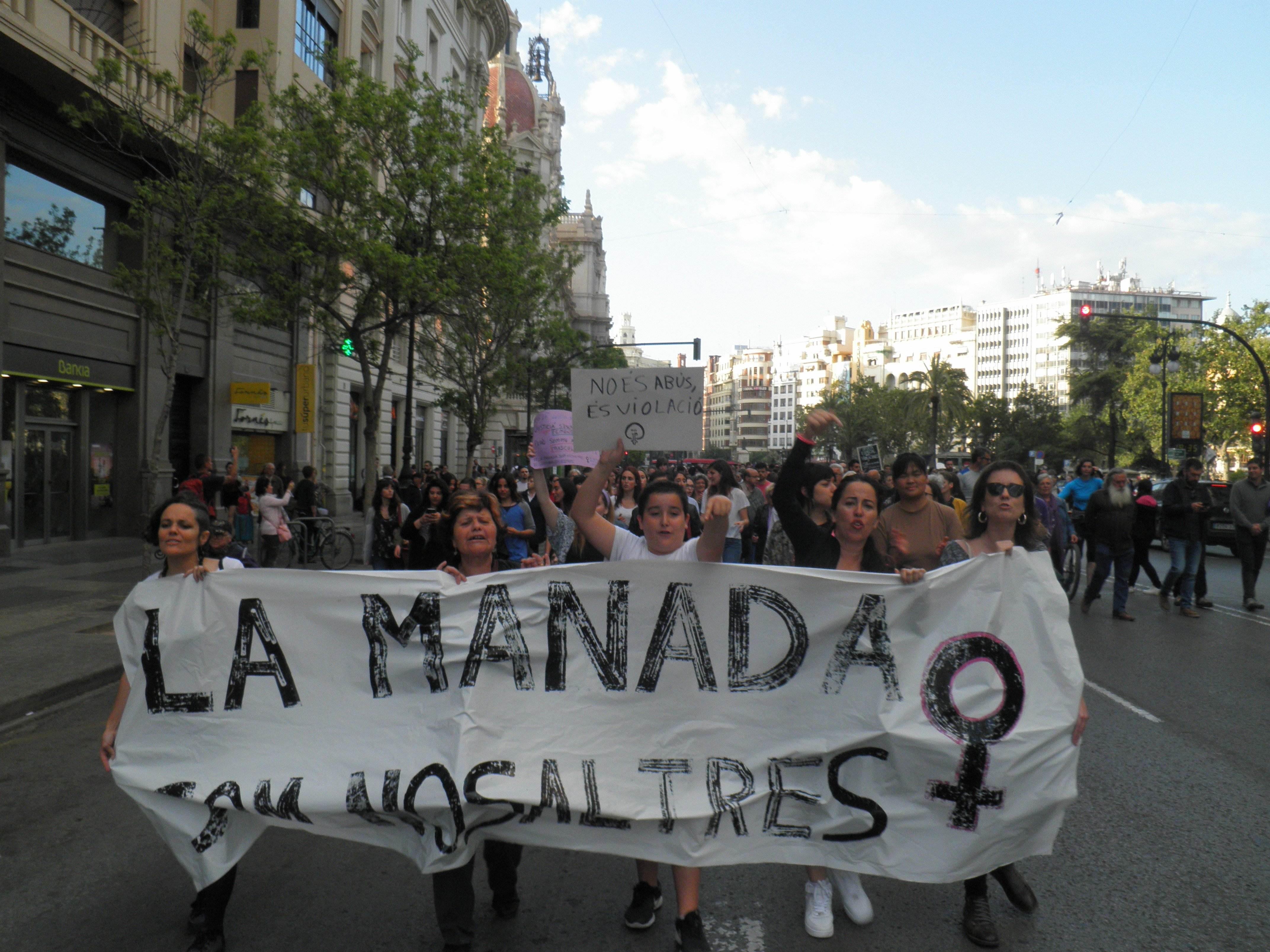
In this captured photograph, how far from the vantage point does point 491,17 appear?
47.5m

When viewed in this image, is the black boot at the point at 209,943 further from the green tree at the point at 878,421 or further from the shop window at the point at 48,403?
the green tree at the point at 878,421

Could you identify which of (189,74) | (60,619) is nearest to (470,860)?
(60,619)

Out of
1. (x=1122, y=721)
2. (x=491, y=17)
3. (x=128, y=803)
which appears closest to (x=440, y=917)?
(x=128, y=803)

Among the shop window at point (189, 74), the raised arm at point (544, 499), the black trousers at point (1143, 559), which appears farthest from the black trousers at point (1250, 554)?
the shop window at point (189, 74)

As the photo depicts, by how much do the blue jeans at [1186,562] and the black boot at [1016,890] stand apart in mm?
9261

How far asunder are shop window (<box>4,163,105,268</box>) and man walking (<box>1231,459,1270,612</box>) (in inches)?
708

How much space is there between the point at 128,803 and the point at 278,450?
74.6 ft

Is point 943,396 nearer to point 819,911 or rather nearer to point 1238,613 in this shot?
point 1238,613

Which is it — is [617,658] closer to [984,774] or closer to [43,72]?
[984,774]

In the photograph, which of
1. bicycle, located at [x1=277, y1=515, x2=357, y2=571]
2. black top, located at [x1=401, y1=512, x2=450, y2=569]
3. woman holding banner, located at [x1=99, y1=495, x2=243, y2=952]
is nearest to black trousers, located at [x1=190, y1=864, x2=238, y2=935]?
woman holding banner, located at [x1=99, y1=495, x2=243, y2=952]

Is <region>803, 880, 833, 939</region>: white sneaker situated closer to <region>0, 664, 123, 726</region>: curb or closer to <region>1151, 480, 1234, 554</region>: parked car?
<region>0, 664, 123, 726</region>: curb

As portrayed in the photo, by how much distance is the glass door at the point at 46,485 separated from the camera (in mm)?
17078

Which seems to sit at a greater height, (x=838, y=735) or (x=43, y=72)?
(x=43, y=72)

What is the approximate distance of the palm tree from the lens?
73.8m
